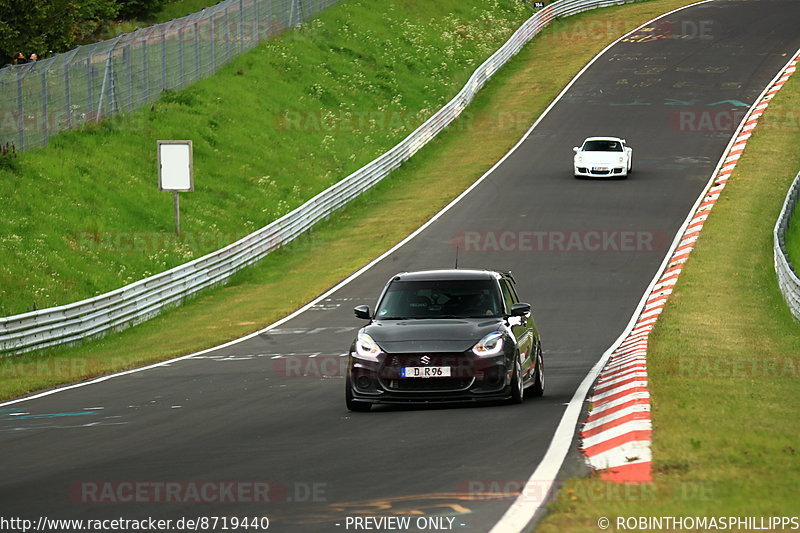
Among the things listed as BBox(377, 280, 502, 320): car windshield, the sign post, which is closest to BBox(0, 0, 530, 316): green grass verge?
the sign post

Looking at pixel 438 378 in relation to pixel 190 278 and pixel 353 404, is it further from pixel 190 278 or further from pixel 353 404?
pixel 190 278

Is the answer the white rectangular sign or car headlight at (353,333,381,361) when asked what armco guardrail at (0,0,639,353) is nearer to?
the white rectangular sign

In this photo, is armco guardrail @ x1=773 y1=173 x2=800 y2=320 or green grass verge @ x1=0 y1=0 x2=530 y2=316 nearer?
armco guardrail @ x1=773 y1=173 x2=800 y2=320

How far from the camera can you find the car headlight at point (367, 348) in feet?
46.2

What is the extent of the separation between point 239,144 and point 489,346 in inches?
1348

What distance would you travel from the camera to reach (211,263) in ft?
108

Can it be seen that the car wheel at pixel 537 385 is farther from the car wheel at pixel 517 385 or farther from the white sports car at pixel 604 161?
the white sports car at pixel 604 161

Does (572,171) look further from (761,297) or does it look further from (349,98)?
(761,297)

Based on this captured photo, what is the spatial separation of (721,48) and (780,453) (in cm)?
5974

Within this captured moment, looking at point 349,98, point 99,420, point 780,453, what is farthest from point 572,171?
point 780,453

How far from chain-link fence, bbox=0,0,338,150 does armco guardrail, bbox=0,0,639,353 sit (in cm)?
697

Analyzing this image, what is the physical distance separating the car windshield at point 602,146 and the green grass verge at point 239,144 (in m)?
9.49

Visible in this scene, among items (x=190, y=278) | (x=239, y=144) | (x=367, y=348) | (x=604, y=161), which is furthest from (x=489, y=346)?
(x=239, y=144)

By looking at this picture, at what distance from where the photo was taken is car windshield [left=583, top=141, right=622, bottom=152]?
44.7 meters
